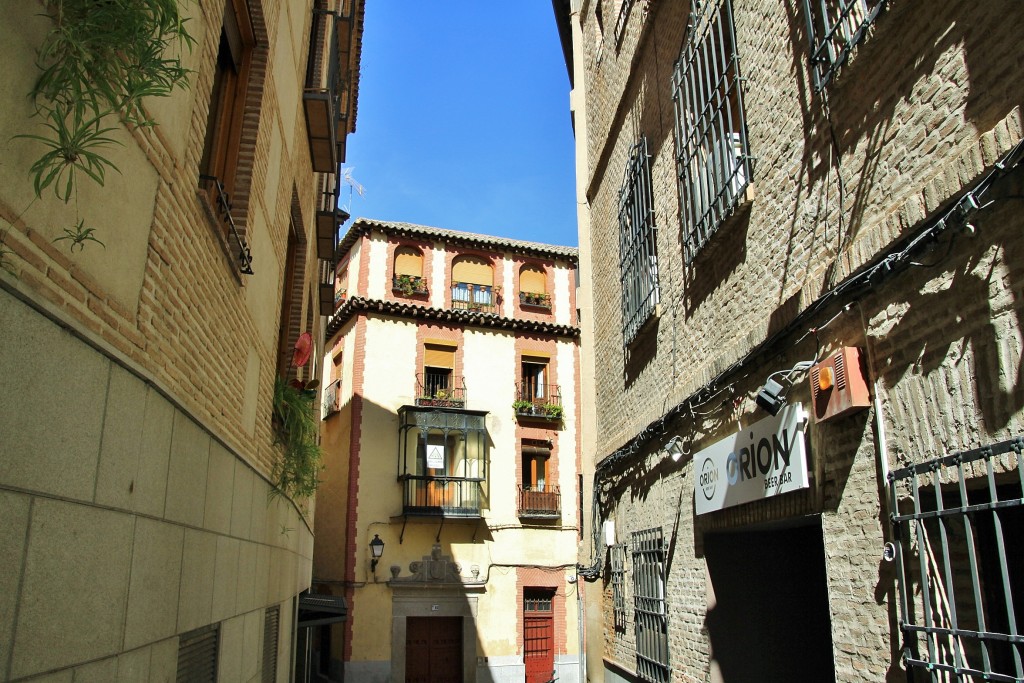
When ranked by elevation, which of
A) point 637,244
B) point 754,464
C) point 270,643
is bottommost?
point 270,643

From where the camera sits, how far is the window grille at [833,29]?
4793 millimetres

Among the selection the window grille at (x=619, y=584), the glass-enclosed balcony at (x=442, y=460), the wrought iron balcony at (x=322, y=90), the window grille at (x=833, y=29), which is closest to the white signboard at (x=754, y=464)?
the window grille at (x=833, y=29)

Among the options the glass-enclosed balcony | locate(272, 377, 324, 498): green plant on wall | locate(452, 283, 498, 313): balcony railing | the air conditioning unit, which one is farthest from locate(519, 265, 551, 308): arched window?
the air conditioning unit

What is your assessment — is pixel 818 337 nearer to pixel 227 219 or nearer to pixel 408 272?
pixel 227 219

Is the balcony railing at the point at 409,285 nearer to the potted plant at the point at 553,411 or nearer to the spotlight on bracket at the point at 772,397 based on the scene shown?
the potted plant at the point at 553,411

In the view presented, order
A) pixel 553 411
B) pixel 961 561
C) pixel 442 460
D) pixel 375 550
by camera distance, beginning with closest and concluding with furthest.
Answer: pixel 961 561 → pixel 375 550 → pixel 442 460 → pixel 553 411

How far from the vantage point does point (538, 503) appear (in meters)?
23.0

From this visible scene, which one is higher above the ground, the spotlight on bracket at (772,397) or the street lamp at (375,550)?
the spotlight on bracket at (772,397)

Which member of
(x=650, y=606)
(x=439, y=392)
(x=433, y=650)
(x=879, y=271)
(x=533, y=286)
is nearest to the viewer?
(x=879, y=271)

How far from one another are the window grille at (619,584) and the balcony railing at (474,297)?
50.0 feet

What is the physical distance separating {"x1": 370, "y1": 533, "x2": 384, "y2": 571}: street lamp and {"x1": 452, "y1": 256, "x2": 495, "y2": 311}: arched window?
7.45m

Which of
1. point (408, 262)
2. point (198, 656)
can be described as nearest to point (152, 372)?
point (198, 656)

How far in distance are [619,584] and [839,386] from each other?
567 cm

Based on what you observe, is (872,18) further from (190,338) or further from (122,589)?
(122,589)
